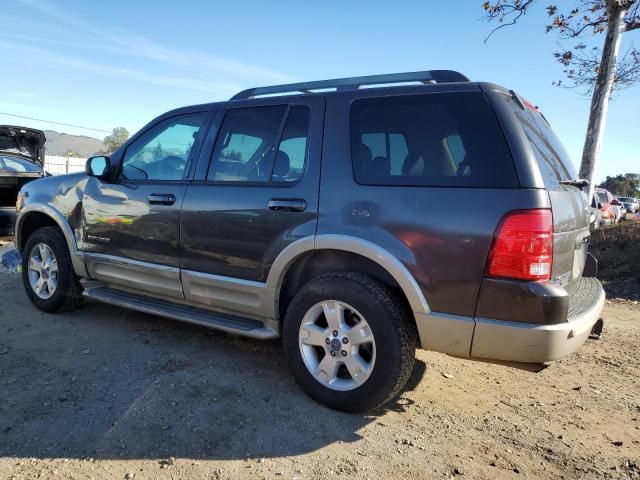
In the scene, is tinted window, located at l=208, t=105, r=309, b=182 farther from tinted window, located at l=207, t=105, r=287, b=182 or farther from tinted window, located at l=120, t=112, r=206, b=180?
tinted window, located at l=120, t=112, r=206, b=180

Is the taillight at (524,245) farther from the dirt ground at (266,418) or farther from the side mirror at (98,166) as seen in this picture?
the side mirror at (98,166)

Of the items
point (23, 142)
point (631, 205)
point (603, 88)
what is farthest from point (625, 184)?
point (23, 142)

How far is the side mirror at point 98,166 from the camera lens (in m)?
4.03

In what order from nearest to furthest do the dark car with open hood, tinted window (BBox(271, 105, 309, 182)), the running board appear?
tinted window (BBox(271, 105, 309, 182)) < the running board < the dark car with open hood

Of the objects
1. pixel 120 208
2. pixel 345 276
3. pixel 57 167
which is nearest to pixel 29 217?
pixel 120 208

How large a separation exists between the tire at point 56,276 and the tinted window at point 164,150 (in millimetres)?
1048

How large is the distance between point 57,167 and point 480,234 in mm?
29956

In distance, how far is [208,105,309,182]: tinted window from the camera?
3.25 metres

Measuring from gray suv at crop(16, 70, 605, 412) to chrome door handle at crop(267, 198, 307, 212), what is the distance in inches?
0.6

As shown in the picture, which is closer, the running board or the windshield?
the running board

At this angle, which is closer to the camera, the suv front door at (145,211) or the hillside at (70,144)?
the suv front door at (145,211)

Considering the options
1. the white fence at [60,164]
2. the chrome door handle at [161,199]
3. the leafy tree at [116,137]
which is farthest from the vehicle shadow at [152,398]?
the leafy tree at [116,137]

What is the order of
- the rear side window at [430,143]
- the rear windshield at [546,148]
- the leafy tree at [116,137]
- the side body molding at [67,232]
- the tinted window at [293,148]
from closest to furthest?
the rear side window at [430,143]
the rear windshield at [546,148]
the tinted window at [293,148]
the side body molding at [67,232]
the leafy tree at [116,137]

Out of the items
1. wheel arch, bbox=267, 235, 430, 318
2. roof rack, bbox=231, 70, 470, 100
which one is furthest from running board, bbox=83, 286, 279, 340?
roof rack, bbox=231, 70, 470, 100
